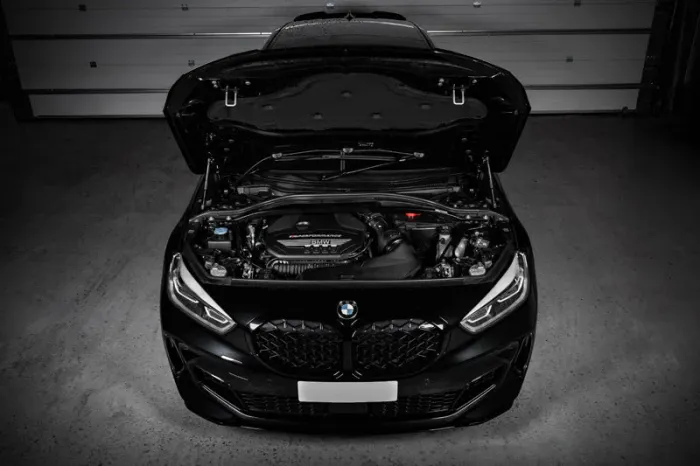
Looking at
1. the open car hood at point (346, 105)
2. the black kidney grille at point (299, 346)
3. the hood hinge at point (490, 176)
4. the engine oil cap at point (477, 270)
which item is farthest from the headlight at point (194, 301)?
the hood hinge at point (490, 176)

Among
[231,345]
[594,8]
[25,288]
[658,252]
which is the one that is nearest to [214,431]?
[231,345]

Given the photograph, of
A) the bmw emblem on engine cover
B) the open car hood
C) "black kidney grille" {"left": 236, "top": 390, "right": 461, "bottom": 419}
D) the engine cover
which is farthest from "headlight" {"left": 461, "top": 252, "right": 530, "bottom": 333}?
the open car hood

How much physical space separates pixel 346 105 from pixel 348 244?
25.3 inches

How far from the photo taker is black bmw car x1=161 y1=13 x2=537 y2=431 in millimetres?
2076

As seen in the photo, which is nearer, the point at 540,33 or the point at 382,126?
the point at 382,126

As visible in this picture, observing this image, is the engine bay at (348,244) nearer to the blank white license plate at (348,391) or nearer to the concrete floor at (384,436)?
the blank white license plate at (348,391)

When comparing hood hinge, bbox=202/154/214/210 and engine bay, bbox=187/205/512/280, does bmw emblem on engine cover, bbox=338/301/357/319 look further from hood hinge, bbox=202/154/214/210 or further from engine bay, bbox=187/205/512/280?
hood hinge, bbox=202/154/214/210

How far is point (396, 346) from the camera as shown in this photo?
82.1 inches

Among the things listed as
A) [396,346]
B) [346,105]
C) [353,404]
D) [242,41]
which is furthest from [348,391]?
[242,41]

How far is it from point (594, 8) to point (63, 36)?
471 centimetres

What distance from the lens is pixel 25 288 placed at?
11.3ft

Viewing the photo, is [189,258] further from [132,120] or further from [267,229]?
[132,120]

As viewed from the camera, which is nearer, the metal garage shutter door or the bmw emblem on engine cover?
the bmw emblem on engine cover

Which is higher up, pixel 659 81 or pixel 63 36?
pixel 63 36
